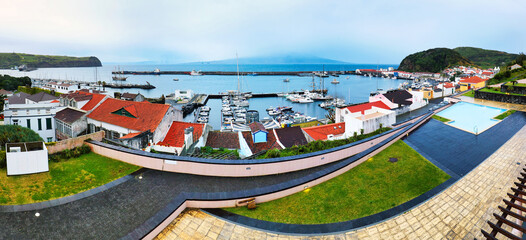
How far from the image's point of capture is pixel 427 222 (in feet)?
23.7

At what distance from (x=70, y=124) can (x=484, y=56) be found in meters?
173

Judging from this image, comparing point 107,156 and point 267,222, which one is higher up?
point 107,156

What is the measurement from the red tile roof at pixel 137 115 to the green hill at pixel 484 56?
469 ft

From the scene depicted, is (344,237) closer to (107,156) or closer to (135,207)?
(135,207)

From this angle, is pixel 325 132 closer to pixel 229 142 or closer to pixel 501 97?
pixel 229 142

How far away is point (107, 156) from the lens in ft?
37.5

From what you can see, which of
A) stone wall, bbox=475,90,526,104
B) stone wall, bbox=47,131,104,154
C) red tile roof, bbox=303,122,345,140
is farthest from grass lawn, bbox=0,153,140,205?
stone wall, bbox=475,90,526,104

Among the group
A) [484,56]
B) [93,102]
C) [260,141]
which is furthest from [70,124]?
[484,56]

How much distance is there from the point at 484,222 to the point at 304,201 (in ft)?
15.0

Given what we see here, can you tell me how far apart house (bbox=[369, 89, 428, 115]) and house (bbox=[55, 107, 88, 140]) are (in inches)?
1101

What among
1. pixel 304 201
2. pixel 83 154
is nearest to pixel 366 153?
pixel 304 201

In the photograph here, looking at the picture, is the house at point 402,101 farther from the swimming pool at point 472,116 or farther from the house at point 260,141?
the house at point 260,141

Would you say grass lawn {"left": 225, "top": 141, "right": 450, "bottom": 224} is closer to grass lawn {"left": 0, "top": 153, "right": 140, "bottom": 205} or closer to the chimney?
grass lawn {"left": 0, "top": 153, "right": 140, "bottom": 205}

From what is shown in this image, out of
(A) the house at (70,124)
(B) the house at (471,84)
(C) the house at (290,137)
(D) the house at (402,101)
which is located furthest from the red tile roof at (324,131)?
(B) the house at (471,84)
